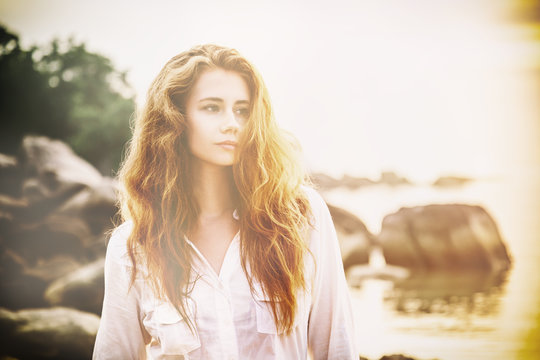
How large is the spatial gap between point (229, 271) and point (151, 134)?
469 millimetres

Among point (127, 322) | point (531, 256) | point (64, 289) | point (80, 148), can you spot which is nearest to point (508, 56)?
point (531, 256)

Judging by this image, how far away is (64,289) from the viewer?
3.62m

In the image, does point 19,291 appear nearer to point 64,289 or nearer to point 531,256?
point 64,289

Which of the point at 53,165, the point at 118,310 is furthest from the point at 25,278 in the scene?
the point at 118,310

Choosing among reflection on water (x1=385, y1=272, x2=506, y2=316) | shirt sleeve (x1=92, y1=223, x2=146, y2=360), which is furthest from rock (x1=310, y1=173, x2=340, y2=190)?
shirt sleeve (x1=92, y1=223, x2=146, y2=360)

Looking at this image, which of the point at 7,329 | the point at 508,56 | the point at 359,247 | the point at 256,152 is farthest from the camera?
the point at 359,247

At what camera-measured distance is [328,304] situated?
51.1 inches

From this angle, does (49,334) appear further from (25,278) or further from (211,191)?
(211,191)

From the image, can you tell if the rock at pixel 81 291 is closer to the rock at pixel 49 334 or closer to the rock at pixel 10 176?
the rock at pixel 49 334

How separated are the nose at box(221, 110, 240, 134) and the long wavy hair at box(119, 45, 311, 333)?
0.11 ft

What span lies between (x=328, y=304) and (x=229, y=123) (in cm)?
57

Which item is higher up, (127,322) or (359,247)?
(359,247)

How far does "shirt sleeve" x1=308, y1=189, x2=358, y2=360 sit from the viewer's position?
4.17 feet

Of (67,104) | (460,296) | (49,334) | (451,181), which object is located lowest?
(49,334)
